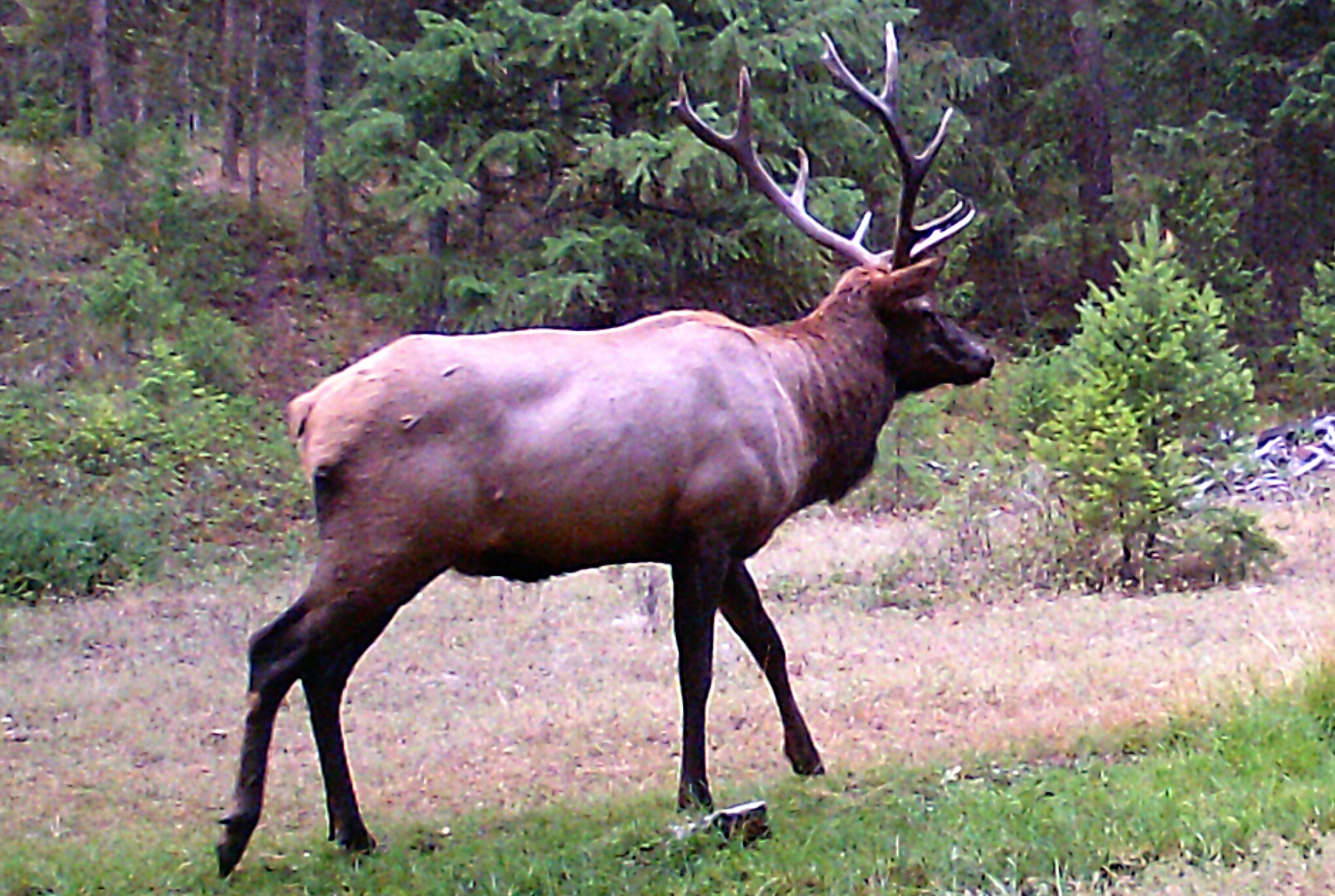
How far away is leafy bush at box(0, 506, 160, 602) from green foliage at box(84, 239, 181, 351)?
4.40 m

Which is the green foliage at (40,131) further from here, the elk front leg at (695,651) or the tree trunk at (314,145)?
the elk front leg at (695,651)

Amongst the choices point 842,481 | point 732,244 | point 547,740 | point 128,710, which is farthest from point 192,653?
point 732,244

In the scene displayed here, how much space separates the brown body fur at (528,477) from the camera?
18.5 feet

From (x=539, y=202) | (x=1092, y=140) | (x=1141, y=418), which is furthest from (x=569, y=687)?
(x=1092, y=140)

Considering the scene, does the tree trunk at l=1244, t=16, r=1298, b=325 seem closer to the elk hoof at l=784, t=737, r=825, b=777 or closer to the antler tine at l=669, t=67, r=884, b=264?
the antler tine at l=669, t=67, r=884, b=264

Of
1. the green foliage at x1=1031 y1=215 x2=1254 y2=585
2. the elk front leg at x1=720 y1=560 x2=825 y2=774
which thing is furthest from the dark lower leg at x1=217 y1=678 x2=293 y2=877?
the green foliage at x1=1031 y1=215 x2=1254 y2=585

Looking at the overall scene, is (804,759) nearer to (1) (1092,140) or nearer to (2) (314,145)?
(2) (314,145)

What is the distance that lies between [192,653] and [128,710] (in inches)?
61.5

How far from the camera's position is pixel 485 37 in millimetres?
16219

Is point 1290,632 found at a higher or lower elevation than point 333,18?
lower

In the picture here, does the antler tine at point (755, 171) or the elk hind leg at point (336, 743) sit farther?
the antler tine at point (755, 171)

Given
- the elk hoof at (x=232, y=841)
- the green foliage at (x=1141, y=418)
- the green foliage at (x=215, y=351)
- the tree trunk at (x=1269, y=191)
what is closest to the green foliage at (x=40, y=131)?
the green foliage at (x=215, y=351)

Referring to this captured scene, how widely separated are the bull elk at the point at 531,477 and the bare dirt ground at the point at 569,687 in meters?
0.89

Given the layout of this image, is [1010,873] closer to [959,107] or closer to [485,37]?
[485,37]
